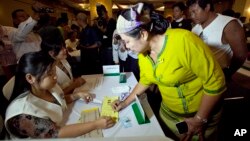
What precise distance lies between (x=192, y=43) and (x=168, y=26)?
0.17m

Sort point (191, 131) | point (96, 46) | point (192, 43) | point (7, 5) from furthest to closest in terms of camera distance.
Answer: point (7, 5) → point (96, 46) → point (191, 131) → point (192, 43)

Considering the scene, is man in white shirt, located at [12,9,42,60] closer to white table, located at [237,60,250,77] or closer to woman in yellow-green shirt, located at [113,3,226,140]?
woman in yellow-green shirt, located at [113,3,226,140]

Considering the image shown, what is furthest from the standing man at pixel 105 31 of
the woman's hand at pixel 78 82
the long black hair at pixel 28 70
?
the long black hair at pixel 28 70

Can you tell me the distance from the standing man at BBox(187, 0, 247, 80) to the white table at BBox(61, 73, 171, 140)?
2.56 feet

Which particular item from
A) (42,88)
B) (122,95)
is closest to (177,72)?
(122,95)

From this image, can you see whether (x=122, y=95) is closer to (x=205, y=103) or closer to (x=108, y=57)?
(x=205, y=103)

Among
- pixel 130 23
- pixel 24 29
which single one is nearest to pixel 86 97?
Answer: pixel 130 23

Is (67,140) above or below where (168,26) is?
below

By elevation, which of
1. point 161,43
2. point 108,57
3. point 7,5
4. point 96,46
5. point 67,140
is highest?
point 7,5

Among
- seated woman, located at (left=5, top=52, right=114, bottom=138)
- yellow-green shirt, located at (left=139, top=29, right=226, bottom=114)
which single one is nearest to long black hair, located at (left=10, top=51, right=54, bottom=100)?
seated woman, located at (left=5, top=52, right=114, bottom=138)

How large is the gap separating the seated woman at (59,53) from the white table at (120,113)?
0.15 metres

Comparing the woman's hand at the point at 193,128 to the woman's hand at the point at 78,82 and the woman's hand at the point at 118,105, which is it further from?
the woman's hand at the point at 78,82

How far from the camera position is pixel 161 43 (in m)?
0.94

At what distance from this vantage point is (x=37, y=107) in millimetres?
978
